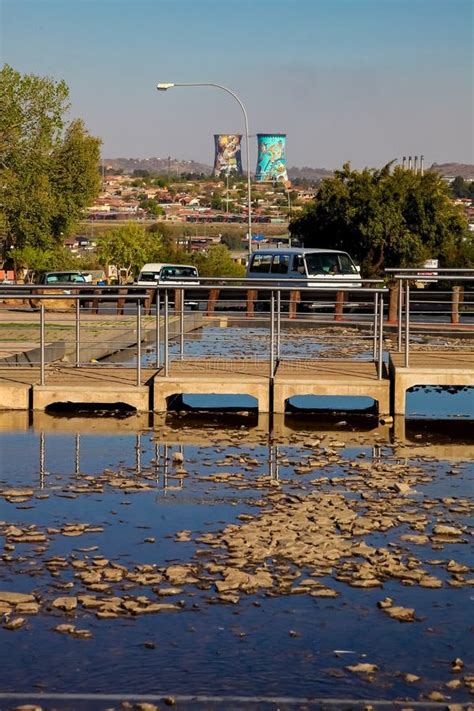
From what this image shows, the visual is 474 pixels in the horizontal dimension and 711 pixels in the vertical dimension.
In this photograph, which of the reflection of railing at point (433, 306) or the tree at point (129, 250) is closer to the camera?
the reflection of railing at point (433, 306)

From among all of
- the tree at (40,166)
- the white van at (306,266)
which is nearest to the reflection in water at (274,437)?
the white van at (306,266)

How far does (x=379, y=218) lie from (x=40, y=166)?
16.1 m

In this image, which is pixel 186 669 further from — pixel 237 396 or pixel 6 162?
pixel 6 162

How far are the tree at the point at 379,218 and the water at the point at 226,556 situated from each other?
4824 centimetres

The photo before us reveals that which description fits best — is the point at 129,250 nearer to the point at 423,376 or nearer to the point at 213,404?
the point at 213,404

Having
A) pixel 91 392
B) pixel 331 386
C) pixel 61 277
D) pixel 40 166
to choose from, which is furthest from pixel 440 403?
pixel 40 166

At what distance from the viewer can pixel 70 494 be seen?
1188 cm

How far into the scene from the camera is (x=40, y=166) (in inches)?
2377

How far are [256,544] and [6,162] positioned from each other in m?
51.5

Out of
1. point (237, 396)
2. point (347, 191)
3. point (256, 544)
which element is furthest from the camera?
point (347, 191)

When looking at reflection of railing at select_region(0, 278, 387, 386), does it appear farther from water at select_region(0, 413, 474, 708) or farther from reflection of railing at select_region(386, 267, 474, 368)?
water at select_region(0, 413, 474, 708)

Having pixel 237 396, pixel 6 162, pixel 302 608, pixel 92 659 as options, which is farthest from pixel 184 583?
pixel 6 162

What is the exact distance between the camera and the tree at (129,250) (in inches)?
3275

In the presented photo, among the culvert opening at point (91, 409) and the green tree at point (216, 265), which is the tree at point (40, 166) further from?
the culvert opening at point (91, 409)
